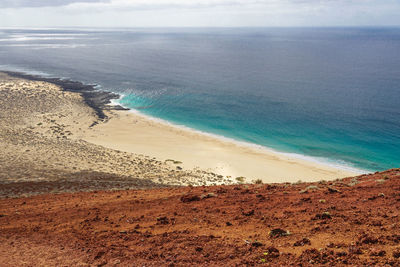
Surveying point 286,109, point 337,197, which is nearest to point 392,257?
point 337,197

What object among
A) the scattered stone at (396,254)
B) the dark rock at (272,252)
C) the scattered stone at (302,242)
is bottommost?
the dark rock at (272,252)

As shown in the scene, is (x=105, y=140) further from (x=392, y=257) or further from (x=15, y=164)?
(x=392, y=257)

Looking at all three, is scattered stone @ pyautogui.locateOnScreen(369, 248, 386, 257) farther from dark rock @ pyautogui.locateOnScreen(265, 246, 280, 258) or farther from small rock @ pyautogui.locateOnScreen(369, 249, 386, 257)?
dark rock @ pyautogui.locateOnScreen(265, 246, 280, 258)

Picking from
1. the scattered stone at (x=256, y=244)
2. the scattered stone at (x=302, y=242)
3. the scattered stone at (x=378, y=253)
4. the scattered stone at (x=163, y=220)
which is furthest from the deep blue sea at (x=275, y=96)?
the scattered stone at (x=256, y=244)

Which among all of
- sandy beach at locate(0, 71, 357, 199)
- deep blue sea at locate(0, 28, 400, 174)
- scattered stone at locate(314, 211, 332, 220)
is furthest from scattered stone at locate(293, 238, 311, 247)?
deep blue sea at locate(0, 28, 400, 174)

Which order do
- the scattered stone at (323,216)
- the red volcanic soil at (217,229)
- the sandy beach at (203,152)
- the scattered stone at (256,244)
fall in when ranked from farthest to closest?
the sandy beach at (203,152)
the scattered stone at (323,216)
the scattered stone at (256,244)
the red volcanic soil at (217,229)

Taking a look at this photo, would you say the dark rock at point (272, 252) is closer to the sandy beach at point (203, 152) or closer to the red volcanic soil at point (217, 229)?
the red volcanic soil at point (217, 229)

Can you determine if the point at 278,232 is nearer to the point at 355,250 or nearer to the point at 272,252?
the point at 272,252
